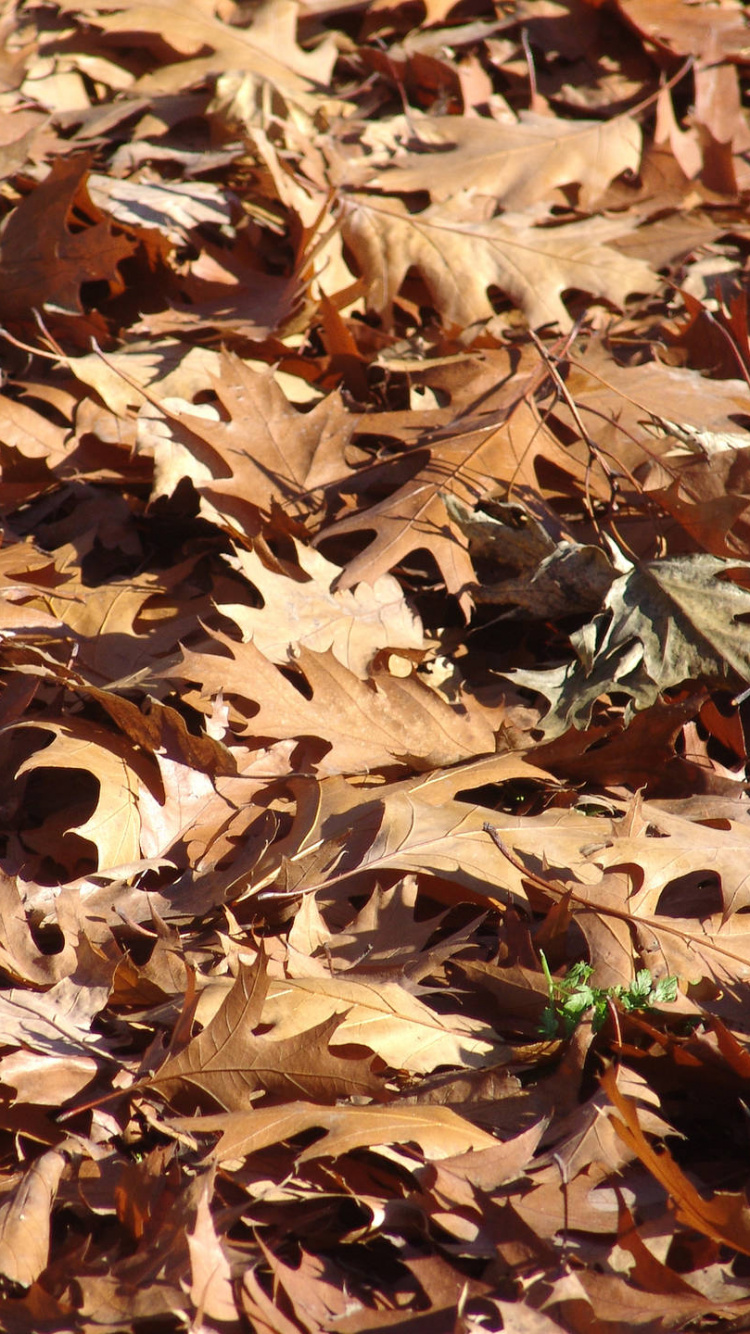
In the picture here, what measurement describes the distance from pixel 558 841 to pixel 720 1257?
24.6 inches

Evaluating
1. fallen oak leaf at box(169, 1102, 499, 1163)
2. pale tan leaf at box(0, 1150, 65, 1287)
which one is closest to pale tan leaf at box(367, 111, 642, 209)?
fallen oak leaf at box(169, 1102, 499, 1163)

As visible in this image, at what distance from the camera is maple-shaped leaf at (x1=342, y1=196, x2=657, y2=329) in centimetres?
262

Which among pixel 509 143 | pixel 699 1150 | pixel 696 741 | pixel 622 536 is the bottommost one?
pixel 699 1150

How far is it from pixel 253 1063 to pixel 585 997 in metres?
0.49

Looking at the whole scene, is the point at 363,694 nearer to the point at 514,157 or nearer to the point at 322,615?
the point at 322,615

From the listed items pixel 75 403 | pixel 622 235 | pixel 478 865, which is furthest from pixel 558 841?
pixel 622 235

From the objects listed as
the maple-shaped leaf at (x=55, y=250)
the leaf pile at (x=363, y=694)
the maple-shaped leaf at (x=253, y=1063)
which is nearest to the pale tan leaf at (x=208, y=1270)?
the leaf pile at (x=363, y=694)

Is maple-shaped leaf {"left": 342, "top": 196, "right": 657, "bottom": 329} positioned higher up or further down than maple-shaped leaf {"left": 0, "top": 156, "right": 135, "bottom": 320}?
further down

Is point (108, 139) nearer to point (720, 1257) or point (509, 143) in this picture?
point (509, 143)

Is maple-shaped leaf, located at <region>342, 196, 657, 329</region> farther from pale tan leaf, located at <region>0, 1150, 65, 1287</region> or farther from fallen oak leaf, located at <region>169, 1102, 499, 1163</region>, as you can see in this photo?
pale tan leaf, located at <region>0, 1150, 65, 1287</region>

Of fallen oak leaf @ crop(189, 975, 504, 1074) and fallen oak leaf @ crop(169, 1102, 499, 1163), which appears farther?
fallen oak leaf @ crop(189, 975, 504, 1074)

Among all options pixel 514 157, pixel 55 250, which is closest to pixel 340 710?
pixel 55 250

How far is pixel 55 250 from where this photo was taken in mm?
2428

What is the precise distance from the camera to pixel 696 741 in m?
1.96
